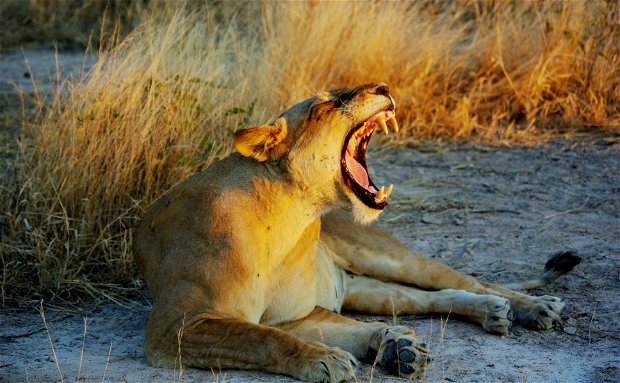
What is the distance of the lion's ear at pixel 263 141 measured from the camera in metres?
3.94

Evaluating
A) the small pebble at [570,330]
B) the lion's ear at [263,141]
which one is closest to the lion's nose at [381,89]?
the lion's ear at [263,141]

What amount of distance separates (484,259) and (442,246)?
29cm

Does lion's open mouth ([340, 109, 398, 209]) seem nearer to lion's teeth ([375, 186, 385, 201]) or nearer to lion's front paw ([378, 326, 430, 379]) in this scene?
lion's teeth ([375, 186, 385, 201])

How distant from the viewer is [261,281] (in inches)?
155

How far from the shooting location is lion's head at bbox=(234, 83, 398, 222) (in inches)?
156

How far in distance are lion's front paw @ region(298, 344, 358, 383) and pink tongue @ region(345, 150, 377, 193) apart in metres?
0.78

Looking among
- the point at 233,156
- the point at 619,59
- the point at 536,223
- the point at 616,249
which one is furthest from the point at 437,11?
the point at 233,156

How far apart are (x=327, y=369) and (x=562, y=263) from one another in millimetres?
1762

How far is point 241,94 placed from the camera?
6.15m

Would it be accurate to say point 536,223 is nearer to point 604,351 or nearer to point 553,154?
point 553,154

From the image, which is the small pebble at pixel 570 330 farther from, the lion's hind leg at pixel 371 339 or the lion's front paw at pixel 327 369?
the lion's front paw at pixel 327 369

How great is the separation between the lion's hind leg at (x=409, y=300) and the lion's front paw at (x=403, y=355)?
700 mm

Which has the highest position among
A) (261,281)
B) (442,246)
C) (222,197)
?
(222,197)

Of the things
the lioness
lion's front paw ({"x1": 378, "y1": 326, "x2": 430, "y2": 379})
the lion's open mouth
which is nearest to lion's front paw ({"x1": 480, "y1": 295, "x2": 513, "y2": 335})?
the lioness
